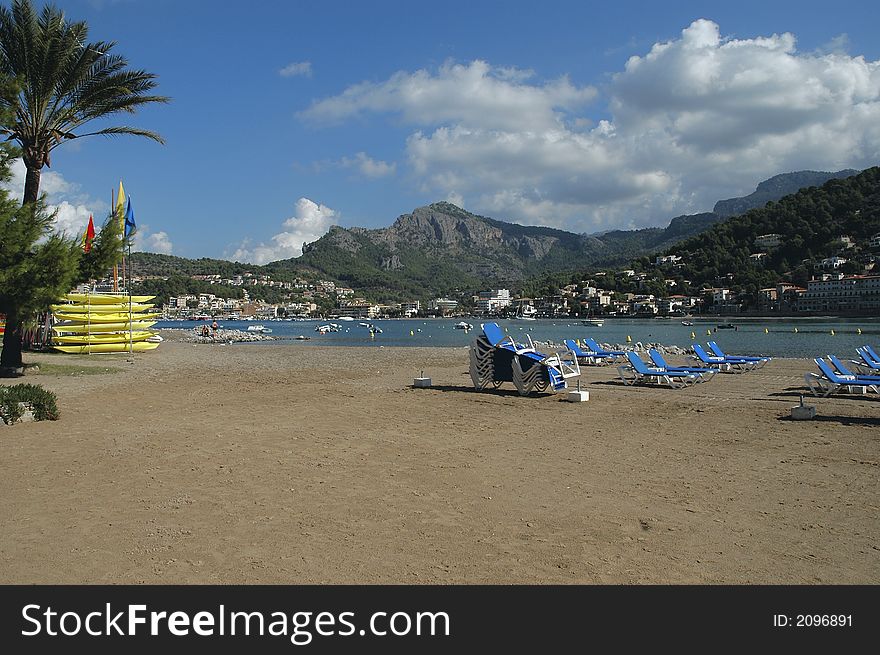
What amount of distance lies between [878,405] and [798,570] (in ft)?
31.3

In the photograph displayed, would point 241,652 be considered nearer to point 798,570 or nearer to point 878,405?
point 798,570

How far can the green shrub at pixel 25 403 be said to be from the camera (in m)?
8.82

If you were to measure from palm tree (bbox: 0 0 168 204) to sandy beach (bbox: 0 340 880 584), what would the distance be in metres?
8.99

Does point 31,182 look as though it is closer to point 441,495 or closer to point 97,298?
point 97,298

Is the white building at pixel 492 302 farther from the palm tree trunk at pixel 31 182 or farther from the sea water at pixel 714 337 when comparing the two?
the palm tree trunk at pixel 31 182

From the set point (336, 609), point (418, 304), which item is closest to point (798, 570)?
point (336, 609)

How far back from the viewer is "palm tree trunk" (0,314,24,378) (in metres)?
15.8

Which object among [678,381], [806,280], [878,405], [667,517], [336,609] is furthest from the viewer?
[806,280]

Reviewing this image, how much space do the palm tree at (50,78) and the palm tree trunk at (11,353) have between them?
3358mm

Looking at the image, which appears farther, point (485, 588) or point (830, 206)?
point (830, 206)

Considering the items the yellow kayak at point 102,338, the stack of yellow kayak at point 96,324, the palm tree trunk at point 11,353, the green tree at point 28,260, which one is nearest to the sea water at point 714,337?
the yellow kayak at point 102,338

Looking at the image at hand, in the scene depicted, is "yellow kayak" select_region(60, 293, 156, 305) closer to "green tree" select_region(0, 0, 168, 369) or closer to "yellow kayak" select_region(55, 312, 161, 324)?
"yellow kayak" select_region(55, 312, 161, 324)

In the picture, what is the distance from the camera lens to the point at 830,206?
4722 inches

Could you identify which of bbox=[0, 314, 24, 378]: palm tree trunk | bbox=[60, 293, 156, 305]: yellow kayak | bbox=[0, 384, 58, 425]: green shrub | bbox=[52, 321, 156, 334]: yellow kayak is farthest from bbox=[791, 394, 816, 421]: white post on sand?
bbox=[60, 293, 156, 305]: yellow kayak
